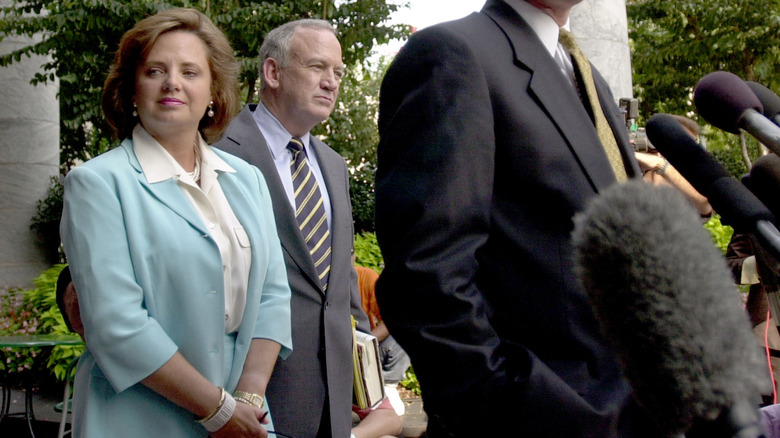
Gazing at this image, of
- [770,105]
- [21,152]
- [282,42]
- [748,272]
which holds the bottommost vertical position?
[21,152]

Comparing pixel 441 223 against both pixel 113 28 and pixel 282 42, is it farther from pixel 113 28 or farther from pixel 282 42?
pixel 113 28

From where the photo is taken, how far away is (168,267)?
2.31 m

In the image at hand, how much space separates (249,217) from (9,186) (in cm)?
991

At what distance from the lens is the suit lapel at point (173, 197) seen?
238 cm

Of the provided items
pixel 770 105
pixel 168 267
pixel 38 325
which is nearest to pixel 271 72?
pixel 168 267

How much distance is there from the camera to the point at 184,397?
2.26 metres

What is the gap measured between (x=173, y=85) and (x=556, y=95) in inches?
51.9

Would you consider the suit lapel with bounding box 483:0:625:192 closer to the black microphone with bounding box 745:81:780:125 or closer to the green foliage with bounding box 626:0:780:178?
the black microphone with bounding box 745:81:780:125

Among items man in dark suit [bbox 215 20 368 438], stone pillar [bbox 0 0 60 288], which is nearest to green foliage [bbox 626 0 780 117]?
stone pillar [bbox 0 0 60 288]

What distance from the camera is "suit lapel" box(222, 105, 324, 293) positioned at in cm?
306

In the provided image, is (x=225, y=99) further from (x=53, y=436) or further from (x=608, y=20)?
(x=53, y=436)

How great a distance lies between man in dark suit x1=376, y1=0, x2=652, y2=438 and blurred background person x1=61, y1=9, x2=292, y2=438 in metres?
0.79

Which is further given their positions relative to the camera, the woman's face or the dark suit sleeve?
the woman's face

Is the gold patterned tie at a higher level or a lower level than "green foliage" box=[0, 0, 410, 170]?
higher
